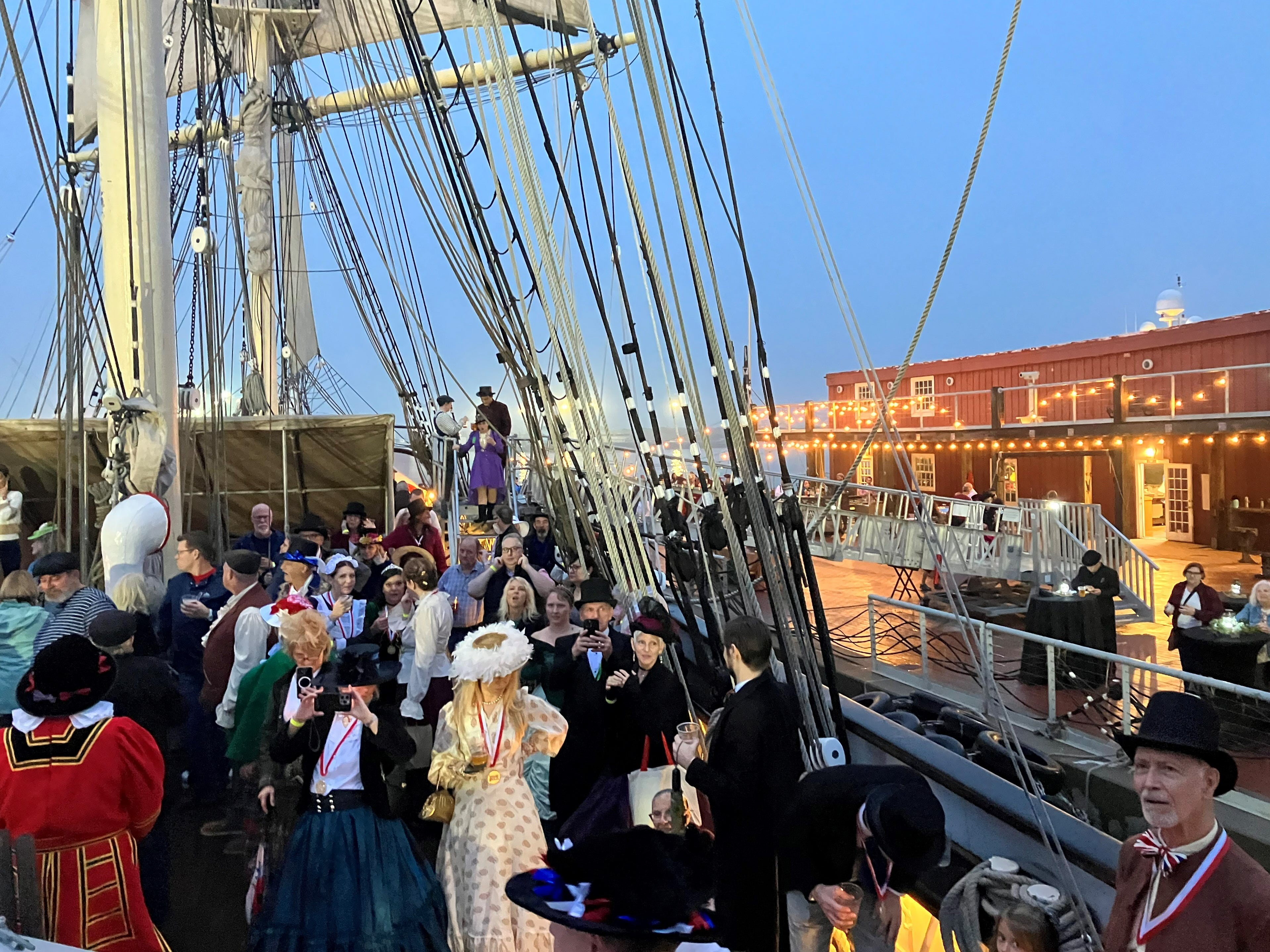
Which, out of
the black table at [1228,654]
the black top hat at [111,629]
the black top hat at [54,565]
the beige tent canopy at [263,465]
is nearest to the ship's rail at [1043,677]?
the black table at [1228,654]

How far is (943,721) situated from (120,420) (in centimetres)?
590

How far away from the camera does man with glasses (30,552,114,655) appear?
3682 millimetres

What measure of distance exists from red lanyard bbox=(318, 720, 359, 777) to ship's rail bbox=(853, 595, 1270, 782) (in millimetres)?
2334

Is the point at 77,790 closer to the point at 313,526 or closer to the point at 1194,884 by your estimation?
the point at 1194,884

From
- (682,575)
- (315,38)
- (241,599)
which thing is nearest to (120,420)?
(241,599)

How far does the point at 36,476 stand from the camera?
29.8 feet

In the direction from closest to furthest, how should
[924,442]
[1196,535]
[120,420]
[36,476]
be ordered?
[120,420]
[36,476]
[1196,535]
[924,442]

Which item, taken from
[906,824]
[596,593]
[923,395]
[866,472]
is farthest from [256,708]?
[866,472]

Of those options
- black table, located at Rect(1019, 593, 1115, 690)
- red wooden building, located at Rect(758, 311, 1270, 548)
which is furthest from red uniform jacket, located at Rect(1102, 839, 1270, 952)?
red wooden building, located at Rect(758, 311, 1270, 548)

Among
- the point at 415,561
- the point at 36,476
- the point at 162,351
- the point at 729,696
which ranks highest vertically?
the point at 162,351

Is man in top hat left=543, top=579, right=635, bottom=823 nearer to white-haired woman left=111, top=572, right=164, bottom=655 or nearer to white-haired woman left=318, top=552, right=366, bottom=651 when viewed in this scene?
white-haired woman left=318, top=552, right=366, bottom=651

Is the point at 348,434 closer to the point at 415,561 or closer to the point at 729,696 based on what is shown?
the point at 415,561

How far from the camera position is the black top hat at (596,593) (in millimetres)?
3820

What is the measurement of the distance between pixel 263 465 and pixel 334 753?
788 centimetres
